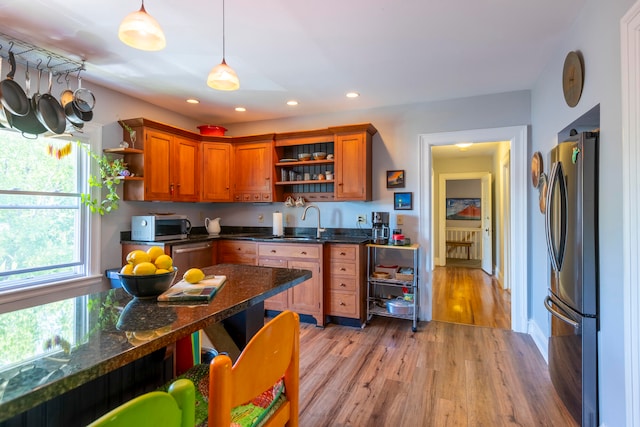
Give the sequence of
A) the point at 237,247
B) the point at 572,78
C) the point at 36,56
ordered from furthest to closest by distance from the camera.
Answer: the point at 237,247, the point at 36,56, the point at 572,78

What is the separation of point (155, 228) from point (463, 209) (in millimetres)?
7048

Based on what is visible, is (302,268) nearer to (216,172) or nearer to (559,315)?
(216,172)

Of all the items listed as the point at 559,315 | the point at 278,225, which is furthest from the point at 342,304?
the point at 559,315

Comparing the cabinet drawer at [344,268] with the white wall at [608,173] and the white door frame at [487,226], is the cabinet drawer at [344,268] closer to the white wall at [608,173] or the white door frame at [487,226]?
the white wall at [608,173]

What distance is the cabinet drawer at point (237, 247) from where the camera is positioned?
12.2 ft

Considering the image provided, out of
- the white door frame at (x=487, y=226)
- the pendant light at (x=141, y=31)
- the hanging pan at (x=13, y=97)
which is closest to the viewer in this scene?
the pendant light at (x=141, y=31)

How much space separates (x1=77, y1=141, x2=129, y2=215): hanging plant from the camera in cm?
308

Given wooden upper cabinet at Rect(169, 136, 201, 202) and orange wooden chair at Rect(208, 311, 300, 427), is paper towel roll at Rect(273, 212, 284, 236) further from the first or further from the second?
orange wooden chair at Rect(208, 311, 300, 427)

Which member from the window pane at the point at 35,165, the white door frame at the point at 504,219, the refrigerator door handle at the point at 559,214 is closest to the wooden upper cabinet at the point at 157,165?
the window pane at the point at 35,165

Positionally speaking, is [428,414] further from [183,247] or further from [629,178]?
[183,247]

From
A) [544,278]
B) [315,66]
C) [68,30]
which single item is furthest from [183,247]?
[544,278]

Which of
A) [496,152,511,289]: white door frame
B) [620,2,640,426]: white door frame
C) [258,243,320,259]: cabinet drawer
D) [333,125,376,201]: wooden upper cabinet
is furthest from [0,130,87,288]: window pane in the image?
[496,152,511,289]: white door frame

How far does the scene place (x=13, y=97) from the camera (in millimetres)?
1868

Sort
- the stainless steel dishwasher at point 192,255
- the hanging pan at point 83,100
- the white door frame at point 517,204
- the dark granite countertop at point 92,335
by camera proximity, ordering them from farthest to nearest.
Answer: the stainless steel dishwasher at point 192,255 < the white door frame at point 517,204 < the hanging pan at point 83,100 < the dark granite countertop at point 92,335
